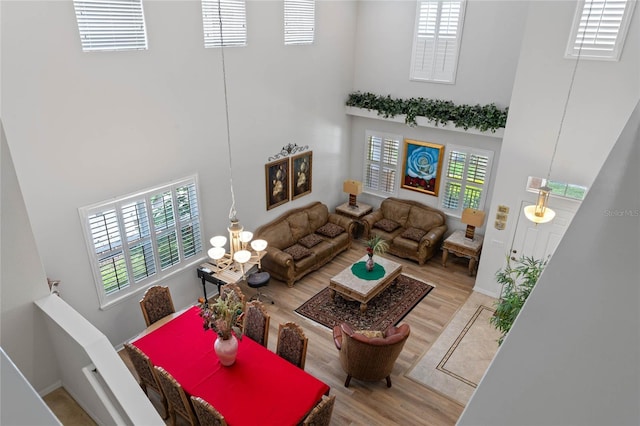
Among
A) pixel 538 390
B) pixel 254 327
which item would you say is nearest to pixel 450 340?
pixel 254 327

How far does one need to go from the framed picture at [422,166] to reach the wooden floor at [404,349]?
1619 millimetres

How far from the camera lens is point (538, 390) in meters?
0.67

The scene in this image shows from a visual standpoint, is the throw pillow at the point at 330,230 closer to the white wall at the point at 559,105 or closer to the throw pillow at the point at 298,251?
the throw pillow at the point at 298,251

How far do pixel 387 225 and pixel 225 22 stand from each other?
17.9 feet

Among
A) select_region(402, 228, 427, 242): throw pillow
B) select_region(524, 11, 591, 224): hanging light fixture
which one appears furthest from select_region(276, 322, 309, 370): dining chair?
select_region(402, 228, 427, 242): throw pillow

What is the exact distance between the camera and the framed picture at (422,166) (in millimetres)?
9281

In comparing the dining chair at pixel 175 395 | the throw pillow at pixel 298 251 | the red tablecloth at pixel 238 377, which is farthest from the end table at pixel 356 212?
the dining chair at pixel 175 395

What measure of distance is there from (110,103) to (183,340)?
3.25 m

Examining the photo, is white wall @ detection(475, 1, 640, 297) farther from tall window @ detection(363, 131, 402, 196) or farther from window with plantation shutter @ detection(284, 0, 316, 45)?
window with plantation shutter @ detection(284, 0, 316, 45)

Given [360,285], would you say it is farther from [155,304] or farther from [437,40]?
[437,40]

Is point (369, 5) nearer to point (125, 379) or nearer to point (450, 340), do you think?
point (450, 340)

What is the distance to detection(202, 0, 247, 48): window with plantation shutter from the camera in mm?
6418

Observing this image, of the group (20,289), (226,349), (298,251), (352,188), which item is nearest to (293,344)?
(226,349)

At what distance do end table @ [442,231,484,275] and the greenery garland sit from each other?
2.29 metres
